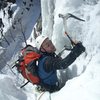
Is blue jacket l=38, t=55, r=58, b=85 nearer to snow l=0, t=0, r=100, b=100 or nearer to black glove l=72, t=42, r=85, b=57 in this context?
snow l=0, t=0, r=100, b=100

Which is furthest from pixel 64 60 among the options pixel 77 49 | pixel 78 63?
pixel 78 63

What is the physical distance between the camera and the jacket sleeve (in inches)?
192

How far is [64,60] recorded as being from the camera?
492 centimetres

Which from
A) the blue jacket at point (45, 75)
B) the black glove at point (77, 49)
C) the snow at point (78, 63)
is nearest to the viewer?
the snow at point (78, 63)

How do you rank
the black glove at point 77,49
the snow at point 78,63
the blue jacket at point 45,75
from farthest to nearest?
the blue jacket at point 45,75 → the black glove at point 77,49 → the snow at point 78,63

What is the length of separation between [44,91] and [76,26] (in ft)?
4.40

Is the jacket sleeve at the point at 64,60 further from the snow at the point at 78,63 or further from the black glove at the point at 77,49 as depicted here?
the snow at the point at 78,63

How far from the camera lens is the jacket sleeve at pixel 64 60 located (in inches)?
192

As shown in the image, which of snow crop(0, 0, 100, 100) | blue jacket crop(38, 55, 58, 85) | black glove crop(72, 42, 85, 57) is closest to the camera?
snow crop(0, 0, 100, 100)

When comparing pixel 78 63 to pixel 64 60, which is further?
pixel 78 63

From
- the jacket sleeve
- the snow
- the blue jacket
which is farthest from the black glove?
the blue jacket

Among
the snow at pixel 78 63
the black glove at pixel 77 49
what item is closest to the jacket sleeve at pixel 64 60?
the black glove at pixel 77 49

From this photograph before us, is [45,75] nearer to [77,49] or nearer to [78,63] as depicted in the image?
[78,63]

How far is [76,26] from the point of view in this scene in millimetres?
5809
